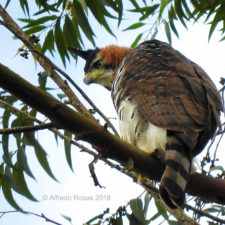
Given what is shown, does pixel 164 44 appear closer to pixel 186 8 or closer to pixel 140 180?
pixel 186 8

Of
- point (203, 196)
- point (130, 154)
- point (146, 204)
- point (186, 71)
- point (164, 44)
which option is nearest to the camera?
point (130, 154)

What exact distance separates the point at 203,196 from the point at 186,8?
211 cm

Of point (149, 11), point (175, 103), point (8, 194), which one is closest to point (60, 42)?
point (149, 11)

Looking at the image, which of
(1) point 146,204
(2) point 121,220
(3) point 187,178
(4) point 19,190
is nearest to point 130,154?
(3) point 187,178

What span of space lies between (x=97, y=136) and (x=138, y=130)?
1040mm

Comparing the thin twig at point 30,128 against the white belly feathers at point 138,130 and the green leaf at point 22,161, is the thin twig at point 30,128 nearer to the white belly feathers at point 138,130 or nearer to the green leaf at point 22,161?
the white belly feathers at point 138,130

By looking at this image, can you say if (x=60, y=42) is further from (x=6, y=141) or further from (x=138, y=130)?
(x=138, y=130)

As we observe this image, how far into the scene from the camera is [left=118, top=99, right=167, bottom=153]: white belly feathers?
2930mm

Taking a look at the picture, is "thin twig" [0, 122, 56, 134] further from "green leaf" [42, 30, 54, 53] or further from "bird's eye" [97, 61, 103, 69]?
"bird's eye" [97, 61, 103, 69]

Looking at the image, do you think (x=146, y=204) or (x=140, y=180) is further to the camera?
(x=146, y=204)

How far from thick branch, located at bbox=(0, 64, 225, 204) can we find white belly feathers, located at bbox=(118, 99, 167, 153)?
0.20m

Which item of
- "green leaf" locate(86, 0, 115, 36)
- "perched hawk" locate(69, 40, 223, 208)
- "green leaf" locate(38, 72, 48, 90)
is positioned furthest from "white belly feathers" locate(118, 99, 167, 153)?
"green leaf" locate(86, 0, 115, 36)

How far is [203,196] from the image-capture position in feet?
9.18

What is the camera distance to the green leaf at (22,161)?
A: 3.87 metres
